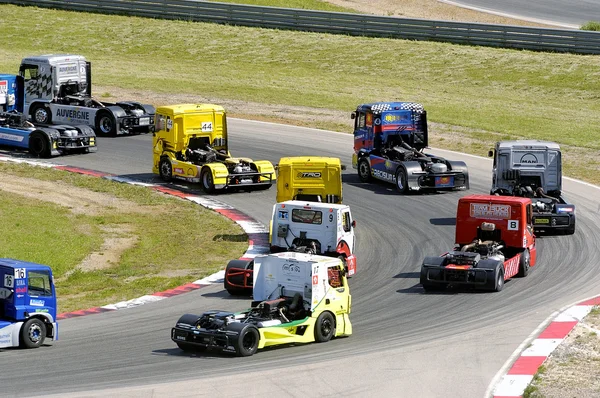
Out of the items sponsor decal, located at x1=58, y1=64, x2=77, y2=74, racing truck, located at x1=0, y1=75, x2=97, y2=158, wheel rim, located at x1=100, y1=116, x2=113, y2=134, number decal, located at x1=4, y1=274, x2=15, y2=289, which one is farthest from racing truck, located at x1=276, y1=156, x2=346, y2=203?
sponsor decal, located at x1=58, y1=64, x2=77, y2=74

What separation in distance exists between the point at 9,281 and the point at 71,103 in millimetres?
26491

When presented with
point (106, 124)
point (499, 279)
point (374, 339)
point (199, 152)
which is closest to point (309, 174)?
point (499, 279)

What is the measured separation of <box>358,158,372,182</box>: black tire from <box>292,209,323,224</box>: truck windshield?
11843 mm

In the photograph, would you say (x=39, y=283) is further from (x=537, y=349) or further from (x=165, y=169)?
(x=165, y=169)

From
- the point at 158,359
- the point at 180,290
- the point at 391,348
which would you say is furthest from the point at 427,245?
the point at 158,359

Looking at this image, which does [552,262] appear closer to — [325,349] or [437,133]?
[325,349]

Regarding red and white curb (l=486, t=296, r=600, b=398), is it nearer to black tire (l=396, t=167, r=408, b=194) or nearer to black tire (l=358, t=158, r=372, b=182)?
black tire (l=396, t=167, r=408, b=194)

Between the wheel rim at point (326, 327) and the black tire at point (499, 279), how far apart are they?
5.64 metres

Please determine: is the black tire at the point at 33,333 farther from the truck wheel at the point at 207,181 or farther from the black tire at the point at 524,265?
the truck wheel at the point at 207,181

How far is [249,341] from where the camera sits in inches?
829

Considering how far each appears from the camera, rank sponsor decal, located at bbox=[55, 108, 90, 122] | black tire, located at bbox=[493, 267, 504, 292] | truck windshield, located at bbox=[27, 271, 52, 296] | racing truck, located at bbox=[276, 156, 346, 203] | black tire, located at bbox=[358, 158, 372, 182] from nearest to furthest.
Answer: truck windshield, located at bbox=[27, 271, 52, 296], black tire, located at bbox=[493, 267, 504, 292], racing truck, located at bbox=[276, 156, 346, 203], black tire, located at bbox=[358, 158, 372, 182], sponsor decal, located at bbox=[55, 108, 90, 122]

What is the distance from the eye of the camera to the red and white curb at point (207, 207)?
2564 cm

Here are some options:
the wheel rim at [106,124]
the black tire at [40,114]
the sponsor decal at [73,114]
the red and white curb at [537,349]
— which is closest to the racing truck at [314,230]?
the red and white curb at [537,349]

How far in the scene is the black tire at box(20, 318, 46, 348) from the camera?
21328 mm
